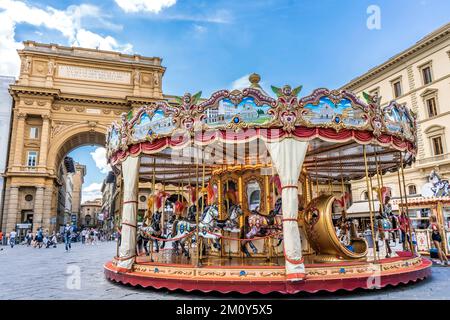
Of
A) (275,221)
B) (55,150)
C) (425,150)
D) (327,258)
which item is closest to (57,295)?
(275,221)

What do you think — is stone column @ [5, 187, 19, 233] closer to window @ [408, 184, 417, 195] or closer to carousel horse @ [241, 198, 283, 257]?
carousel horse @ [241, 198, 283, 257]

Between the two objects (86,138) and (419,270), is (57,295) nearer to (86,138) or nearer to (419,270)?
(419,270)

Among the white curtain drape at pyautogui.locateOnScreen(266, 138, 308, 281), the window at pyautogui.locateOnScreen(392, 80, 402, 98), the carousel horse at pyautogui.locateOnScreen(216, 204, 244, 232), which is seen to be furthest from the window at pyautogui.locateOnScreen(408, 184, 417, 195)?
the white curtain drape at pyautogui.locateOnScreen(266, 138, 308, 281)

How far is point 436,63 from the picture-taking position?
30250 millimetres

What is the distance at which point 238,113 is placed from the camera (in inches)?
287

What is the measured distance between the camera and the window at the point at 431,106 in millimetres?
30609

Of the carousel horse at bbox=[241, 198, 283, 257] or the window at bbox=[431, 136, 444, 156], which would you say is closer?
the carousel horse at bbox=[241, 198, 283, 257]

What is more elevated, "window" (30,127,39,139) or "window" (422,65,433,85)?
"window" (422,65,433,85)

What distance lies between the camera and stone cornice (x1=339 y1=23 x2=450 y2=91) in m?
29.3

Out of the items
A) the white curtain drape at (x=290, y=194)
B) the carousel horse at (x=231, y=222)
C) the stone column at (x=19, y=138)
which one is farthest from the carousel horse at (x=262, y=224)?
the stone column at (x=19, y=138)

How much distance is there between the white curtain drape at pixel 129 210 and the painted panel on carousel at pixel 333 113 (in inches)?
173

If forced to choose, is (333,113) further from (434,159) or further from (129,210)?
(434,159)

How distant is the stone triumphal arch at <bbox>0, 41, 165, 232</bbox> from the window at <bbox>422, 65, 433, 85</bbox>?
85.7 feet

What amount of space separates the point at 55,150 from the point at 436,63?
36.8 meters
